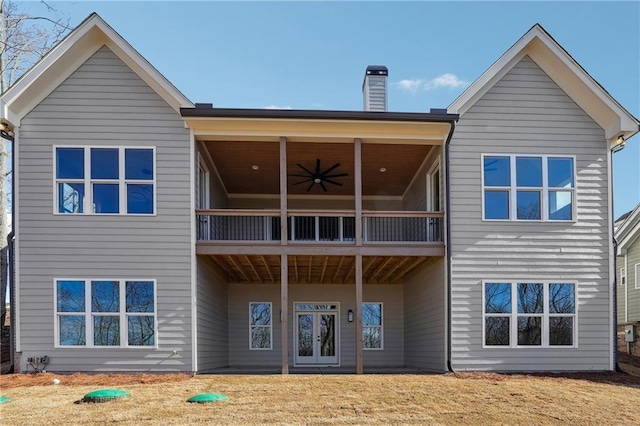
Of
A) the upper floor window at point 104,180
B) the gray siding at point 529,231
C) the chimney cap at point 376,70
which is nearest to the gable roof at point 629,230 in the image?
the gray siding at point 529,231

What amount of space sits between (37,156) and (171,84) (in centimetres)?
320

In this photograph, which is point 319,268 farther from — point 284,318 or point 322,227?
point 284,318

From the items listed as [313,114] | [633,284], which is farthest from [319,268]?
[633,284]

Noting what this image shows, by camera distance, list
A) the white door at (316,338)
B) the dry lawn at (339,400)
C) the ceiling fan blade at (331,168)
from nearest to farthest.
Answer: the dry lawn at (339,400), the ceiling fan blade at (331,168), the white door at (316,338)

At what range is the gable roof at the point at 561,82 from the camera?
11.2 meters

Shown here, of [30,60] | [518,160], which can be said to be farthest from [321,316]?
[30,60]

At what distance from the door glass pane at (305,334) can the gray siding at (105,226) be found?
5.30 m

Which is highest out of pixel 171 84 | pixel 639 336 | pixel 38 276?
pixel 171 84

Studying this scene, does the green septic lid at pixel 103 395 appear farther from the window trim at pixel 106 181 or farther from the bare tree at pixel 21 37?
the bare tree at pixel 21 37

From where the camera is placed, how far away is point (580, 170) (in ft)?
38.0

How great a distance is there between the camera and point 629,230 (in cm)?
1772

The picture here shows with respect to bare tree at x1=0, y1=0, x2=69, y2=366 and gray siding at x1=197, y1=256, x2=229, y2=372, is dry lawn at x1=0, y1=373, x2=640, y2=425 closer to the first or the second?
gray siding at x1=197, y1=256, x2=229, y2=372

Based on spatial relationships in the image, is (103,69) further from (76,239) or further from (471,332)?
(471,332)

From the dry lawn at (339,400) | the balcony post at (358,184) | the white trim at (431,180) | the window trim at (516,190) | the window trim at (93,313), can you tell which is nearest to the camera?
the dry lawn at (339,400)
